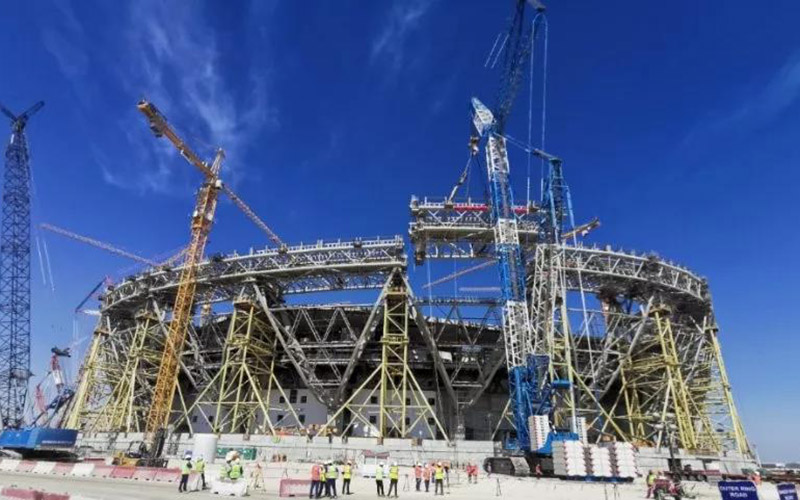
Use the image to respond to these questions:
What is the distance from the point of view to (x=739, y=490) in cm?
1617

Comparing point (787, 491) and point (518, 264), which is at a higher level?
point (518, 264)

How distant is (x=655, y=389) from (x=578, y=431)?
20566 mm

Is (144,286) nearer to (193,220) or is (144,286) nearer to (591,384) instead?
(193,220)

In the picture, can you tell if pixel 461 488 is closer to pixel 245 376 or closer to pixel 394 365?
pixel 394 365

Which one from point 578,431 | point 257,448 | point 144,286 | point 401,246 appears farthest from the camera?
point 144,286

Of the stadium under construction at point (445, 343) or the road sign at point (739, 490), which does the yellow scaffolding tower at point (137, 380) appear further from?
the road sign at point (739, 490)

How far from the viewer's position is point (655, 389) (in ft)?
188

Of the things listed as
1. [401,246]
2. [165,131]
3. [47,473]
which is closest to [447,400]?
[401,246]

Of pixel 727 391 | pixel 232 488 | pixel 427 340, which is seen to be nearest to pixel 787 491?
pixel 232 488

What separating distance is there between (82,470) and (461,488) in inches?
1033

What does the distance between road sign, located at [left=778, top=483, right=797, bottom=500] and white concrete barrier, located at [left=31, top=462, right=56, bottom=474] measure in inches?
1687

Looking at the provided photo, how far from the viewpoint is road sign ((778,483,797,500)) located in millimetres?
16156

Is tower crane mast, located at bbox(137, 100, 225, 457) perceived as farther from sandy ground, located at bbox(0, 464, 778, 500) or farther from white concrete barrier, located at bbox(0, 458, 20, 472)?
sandy ground, located at bbox(0, 464, 778, 500)

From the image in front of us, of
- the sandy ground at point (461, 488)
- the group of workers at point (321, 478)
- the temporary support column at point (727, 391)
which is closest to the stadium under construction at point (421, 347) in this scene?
the temporary support column at point (727, 391)
